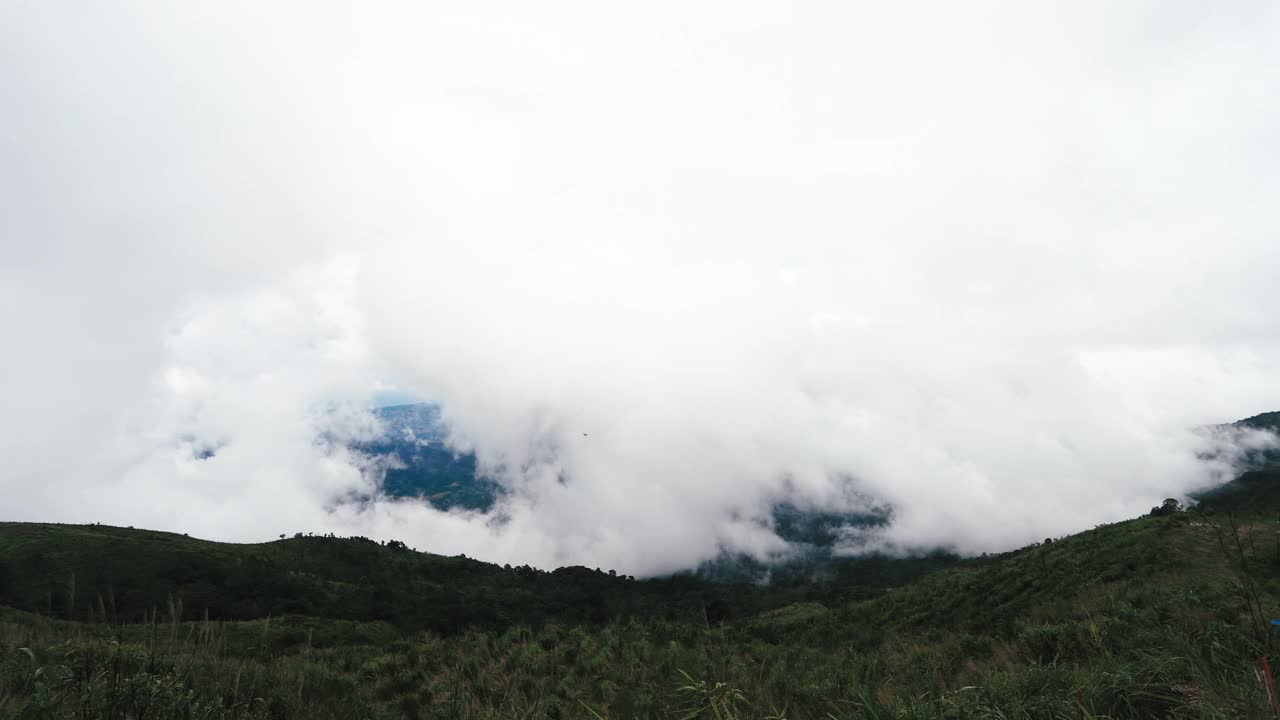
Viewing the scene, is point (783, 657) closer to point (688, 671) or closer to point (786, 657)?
point (786, 657)

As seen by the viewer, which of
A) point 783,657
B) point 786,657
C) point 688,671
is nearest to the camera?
point 688,671

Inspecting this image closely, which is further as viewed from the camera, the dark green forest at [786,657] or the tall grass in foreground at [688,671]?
the dark green forest at [786,657]

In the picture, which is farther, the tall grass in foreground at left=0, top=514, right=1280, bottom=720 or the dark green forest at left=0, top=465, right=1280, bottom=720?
the dark green forest at left=0, top=465, right=1280, bottom=720

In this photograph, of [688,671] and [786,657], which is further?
[786,657]

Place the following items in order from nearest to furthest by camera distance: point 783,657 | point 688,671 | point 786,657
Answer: point 688,671
point 783,657
point 786,657

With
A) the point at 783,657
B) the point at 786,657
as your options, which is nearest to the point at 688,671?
the point at 783,657

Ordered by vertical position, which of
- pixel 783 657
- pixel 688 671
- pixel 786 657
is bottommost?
pixel 786 657

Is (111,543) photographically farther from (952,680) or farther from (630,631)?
(952,680)

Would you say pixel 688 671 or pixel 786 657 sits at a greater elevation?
pixel 688 671

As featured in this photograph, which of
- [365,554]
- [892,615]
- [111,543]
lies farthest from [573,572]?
[892,615]

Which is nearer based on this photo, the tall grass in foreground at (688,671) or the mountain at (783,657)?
the tall grass in foreground at (688,671)

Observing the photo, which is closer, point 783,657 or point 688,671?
point 688,671

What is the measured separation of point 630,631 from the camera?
17.8 m

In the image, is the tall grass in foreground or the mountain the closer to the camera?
the tall grass in foreground
